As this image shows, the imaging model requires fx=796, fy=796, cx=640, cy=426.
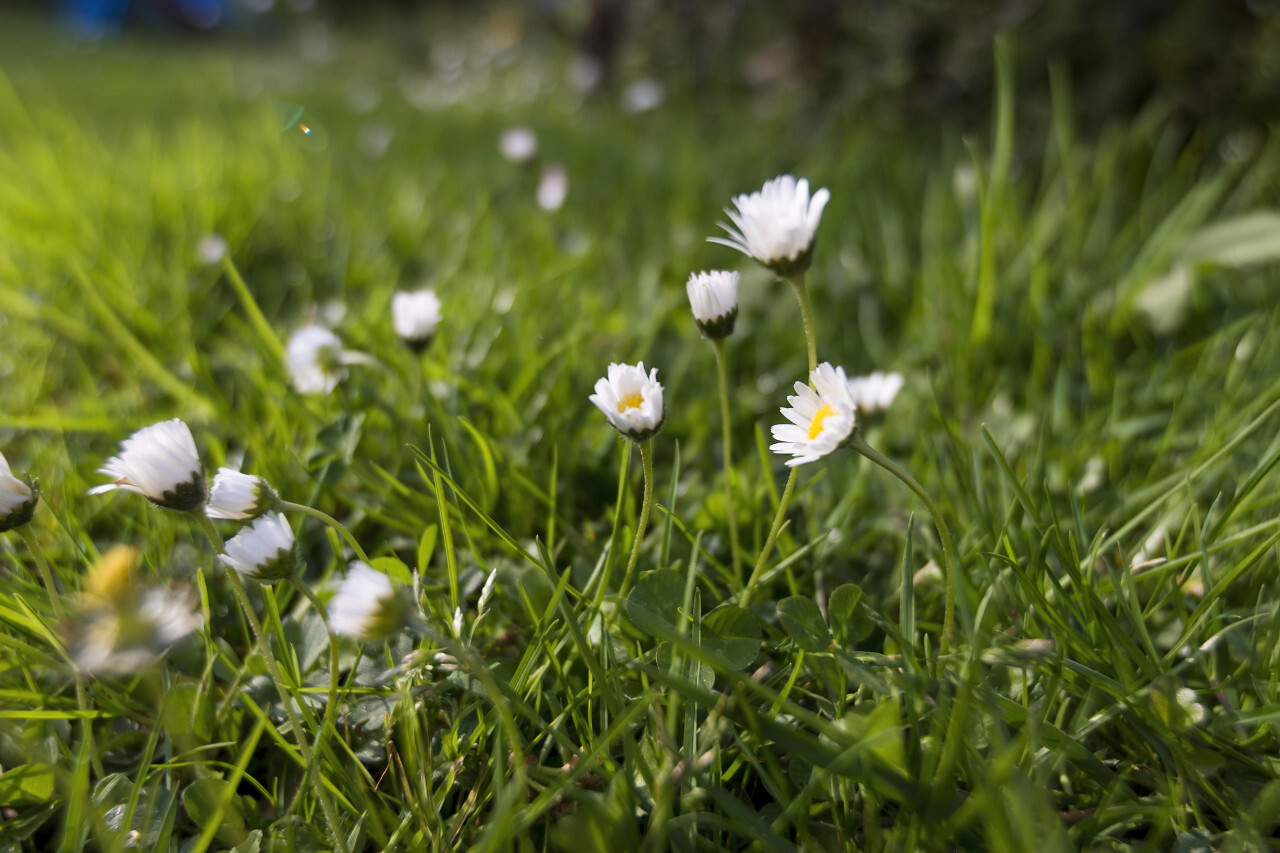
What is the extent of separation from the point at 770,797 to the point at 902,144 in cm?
182

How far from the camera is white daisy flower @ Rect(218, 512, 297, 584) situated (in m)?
0.60

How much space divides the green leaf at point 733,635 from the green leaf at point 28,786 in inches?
21.1

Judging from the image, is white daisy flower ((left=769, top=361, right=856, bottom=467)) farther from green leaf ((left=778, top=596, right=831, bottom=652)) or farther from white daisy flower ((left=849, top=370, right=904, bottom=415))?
white daisy flower ((left=849, top=370, right=904, bottom=415))

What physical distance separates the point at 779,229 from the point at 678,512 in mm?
344

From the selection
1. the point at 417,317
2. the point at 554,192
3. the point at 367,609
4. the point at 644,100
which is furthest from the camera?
the point at 644,100

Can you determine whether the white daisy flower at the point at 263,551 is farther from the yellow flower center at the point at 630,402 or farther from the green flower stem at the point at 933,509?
the green flower stem at the point at 933,509

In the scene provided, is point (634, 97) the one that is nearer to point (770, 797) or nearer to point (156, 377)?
point (156, 377)

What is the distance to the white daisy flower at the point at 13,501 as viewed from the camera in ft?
2.02

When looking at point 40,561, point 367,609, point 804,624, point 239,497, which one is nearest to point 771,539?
point 804,624

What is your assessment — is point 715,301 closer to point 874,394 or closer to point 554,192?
point 874,394

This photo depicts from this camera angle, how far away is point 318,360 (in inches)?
38.0

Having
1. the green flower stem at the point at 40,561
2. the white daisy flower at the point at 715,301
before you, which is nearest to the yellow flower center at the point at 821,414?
the white daisy flower at the point at 715,301

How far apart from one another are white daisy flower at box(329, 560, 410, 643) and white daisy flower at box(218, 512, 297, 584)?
87mm

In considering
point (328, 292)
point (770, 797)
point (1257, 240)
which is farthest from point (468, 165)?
point (770, 797)
